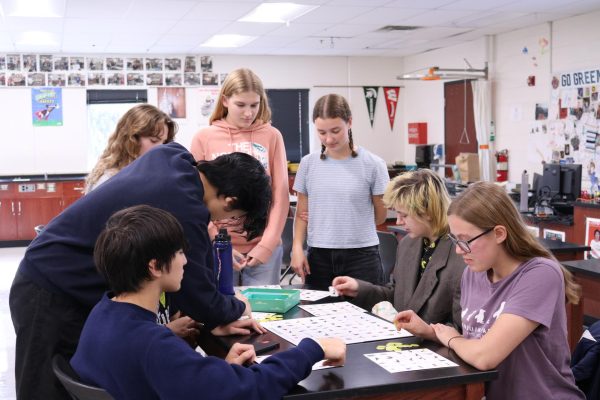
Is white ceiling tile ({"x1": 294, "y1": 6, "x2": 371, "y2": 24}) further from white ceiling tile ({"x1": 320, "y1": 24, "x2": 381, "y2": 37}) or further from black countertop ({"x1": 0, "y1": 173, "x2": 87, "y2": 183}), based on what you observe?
black countertop ({"x1": 0, "y1": 173, "x2": 87, "y2": 183})

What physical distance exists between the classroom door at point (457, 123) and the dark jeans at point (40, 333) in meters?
8.02

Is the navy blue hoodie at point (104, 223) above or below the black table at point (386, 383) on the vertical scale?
above

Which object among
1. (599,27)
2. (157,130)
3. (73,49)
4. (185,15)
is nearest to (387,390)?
(157,130)

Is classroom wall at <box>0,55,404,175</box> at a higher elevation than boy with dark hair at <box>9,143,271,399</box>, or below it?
higher

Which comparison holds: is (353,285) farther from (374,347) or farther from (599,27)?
(599,27)

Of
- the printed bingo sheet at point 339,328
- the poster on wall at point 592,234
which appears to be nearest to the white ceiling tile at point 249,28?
the poster on wall at point 592,234

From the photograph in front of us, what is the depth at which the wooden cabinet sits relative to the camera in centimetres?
923

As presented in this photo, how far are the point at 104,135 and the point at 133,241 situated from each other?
9.27 m

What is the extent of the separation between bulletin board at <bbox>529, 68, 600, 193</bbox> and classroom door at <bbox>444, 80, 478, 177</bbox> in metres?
1.28

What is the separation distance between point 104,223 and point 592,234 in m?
4.79

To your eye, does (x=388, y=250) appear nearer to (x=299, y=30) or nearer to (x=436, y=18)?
(x=436, y=18)

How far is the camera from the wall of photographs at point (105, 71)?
9.77 meters

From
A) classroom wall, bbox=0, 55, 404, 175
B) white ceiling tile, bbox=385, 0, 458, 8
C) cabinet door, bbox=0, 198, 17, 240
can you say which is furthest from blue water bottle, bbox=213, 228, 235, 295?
classroom wall, bbox=0, 55, 404, 175

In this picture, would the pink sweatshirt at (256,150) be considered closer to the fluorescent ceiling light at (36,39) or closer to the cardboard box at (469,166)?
the fluorescent ceiling light at (36,39)
